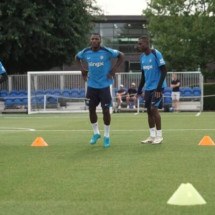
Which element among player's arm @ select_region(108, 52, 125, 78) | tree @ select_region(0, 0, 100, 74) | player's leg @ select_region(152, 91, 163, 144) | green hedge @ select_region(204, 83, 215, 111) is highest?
tree @ select_region(0, 0, 100, 74)

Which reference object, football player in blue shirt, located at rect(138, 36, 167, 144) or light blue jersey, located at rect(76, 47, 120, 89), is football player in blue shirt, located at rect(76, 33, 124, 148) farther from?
football player in blue shirt, located at rect(138, 36, 167, 144)

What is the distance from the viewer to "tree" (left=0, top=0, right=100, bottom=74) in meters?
34.2

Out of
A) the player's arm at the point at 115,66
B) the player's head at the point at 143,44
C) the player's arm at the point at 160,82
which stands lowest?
the player's arm at the point at 160,82

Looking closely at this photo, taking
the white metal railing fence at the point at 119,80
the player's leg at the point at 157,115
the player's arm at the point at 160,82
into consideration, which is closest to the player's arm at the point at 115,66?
the player's arm at the point at 160,82

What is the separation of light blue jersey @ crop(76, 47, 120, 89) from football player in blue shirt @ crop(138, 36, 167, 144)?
0.57 m

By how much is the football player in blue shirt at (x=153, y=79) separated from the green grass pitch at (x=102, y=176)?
46 cm

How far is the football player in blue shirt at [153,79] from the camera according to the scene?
11.1 meters

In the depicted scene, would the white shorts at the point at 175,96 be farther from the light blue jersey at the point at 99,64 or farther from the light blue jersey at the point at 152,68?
the light blue jersey at the point at 99,64

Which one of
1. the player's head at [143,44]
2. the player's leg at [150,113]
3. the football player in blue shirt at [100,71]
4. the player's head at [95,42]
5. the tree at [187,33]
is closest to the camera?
the player's head at [95,42]

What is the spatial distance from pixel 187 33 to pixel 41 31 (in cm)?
1436

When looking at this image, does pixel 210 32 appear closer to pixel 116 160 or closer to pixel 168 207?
pixel 116 160

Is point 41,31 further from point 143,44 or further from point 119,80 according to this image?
point 143,44

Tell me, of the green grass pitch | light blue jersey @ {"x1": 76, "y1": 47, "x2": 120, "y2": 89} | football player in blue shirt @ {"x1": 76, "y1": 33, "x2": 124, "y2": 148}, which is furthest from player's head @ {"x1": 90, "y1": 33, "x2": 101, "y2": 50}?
the green grass pitch

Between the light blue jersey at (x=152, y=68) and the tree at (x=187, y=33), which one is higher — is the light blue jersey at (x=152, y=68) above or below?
below
